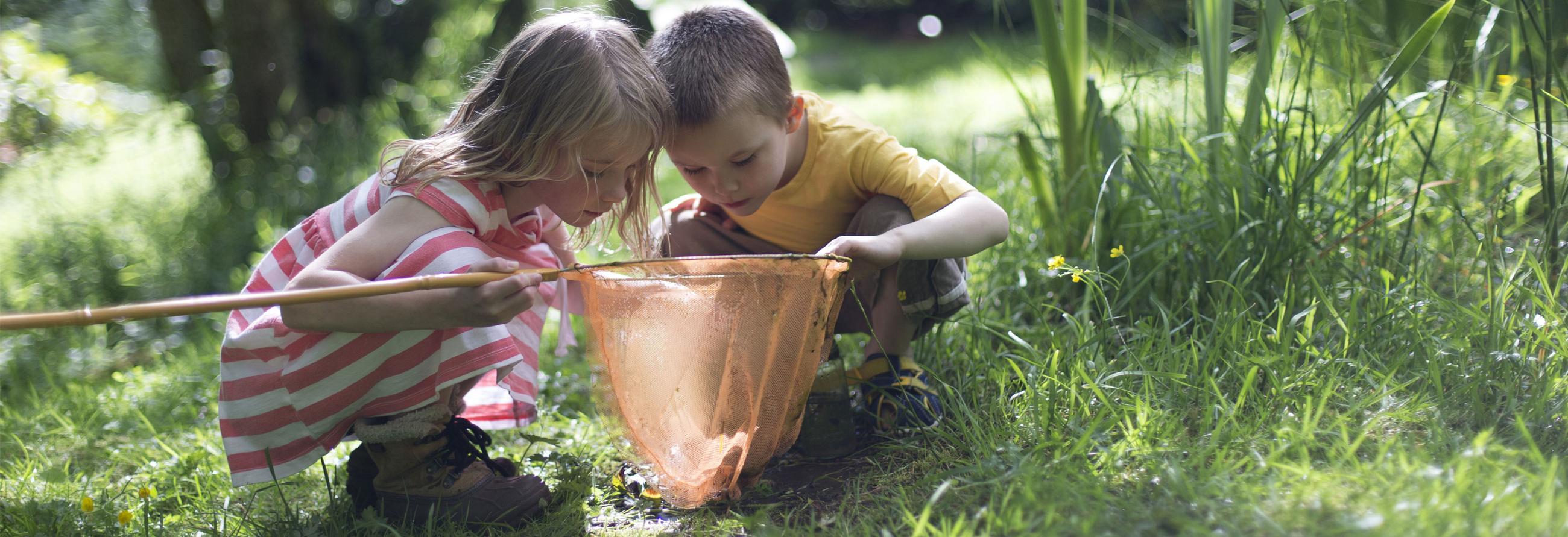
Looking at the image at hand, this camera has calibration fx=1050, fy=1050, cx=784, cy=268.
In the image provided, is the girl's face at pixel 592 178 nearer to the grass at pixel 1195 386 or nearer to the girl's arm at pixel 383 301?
the girl's arm at pixel 383 301

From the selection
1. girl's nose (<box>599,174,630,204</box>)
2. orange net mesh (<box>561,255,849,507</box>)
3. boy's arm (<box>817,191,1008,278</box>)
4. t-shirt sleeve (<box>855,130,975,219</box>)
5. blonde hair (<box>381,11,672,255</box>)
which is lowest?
orange net mesh (<box>561,255,849,507</box>)

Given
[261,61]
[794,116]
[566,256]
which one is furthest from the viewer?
[261,61]

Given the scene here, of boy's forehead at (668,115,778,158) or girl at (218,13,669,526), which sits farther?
boy's forehead at (668,115,778,158)

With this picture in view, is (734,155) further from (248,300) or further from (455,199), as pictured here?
(248,300)

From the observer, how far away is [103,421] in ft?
8.52

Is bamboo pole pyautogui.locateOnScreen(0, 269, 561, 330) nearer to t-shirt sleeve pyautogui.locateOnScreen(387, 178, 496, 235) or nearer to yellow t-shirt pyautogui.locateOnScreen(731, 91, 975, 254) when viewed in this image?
t-shirt sleeve pyautogui.locateOnScreen(387, 178, 496, 235)

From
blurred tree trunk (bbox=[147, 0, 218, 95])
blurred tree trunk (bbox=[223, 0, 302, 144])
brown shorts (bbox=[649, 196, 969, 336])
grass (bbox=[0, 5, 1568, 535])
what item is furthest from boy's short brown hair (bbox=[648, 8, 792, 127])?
blurred tree trunk (bbox=[147, 0, 218, 95])

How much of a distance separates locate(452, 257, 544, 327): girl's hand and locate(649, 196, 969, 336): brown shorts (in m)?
0.57

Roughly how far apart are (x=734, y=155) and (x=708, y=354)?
39cm

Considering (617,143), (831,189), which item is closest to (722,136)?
(617,143)

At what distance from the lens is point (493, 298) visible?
5.45 feet

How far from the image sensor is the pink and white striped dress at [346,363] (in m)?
1.81

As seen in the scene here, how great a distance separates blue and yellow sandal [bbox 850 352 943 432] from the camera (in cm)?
205

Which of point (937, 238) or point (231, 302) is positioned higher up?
Result: point (231, 302)
